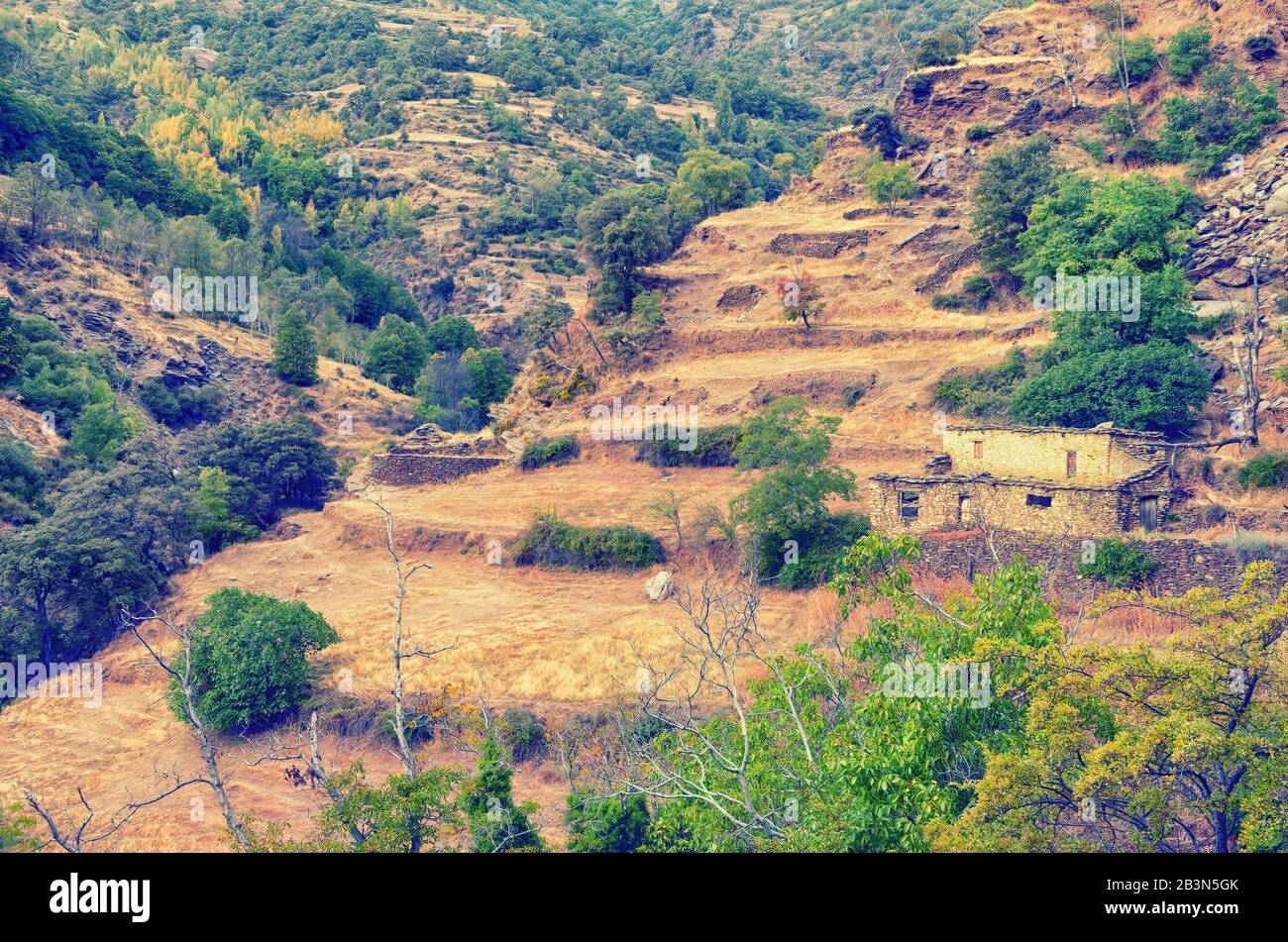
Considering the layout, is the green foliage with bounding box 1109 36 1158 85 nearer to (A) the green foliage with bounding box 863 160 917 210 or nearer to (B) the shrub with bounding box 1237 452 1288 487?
(A) the green foliage with bounding box 863 160 917 210

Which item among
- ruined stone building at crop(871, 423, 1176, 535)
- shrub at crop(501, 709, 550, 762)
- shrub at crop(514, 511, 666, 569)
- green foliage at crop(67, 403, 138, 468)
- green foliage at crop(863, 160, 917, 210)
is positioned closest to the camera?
ruined stone building at crop(871, 423, 1176, 535)

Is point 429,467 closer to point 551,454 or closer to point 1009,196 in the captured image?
point 551,454

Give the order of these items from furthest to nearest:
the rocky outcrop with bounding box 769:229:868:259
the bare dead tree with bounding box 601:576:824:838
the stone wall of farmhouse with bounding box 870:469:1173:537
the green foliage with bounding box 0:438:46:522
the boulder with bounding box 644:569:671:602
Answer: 1. the rocky outcrop with bounding box 769:229:868:259
2. the green foliage with bounding box 0:438:46:522
3. the boulder with bounding box 644:569:671:602
4. the stone wall of farmhouse with bounding box 870:469:1173:537
5. the bare dead tree with bounding box 601:576:824:838

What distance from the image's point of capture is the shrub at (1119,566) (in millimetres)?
21094

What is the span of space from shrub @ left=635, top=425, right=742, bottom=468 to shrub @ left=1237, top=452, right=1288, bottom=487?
1320 cm

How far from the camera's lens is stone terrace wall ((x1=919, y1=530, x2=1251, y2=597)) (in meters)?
20.6

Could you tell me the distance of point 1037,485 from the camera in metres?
23.0

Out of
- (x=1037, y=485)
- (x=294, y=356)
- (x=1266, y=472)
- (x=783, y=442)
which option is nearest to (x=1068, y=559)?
(x=1037, y=485)

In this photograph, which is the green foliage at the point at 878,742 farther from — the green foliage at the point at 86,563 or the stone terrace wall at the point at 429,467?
the stone terrace wall at the point at 429,467

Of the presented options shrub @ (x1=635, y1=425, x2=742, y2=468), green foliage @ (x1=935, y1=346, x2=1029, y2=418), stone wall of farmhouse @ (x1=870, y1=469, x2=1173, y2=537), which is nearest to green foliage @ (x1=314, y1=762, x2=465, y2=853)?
stone wall of farmhouse @ (x1=870, y1=469, x2=1173, y2=537)

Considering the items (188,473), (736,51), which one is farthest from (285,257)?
(736,51)

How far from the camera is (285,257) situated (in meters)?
69.4

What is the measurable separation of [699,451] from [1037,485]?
494 inches

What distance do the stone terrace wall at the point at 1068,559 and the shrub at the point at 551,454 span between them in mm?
14725
